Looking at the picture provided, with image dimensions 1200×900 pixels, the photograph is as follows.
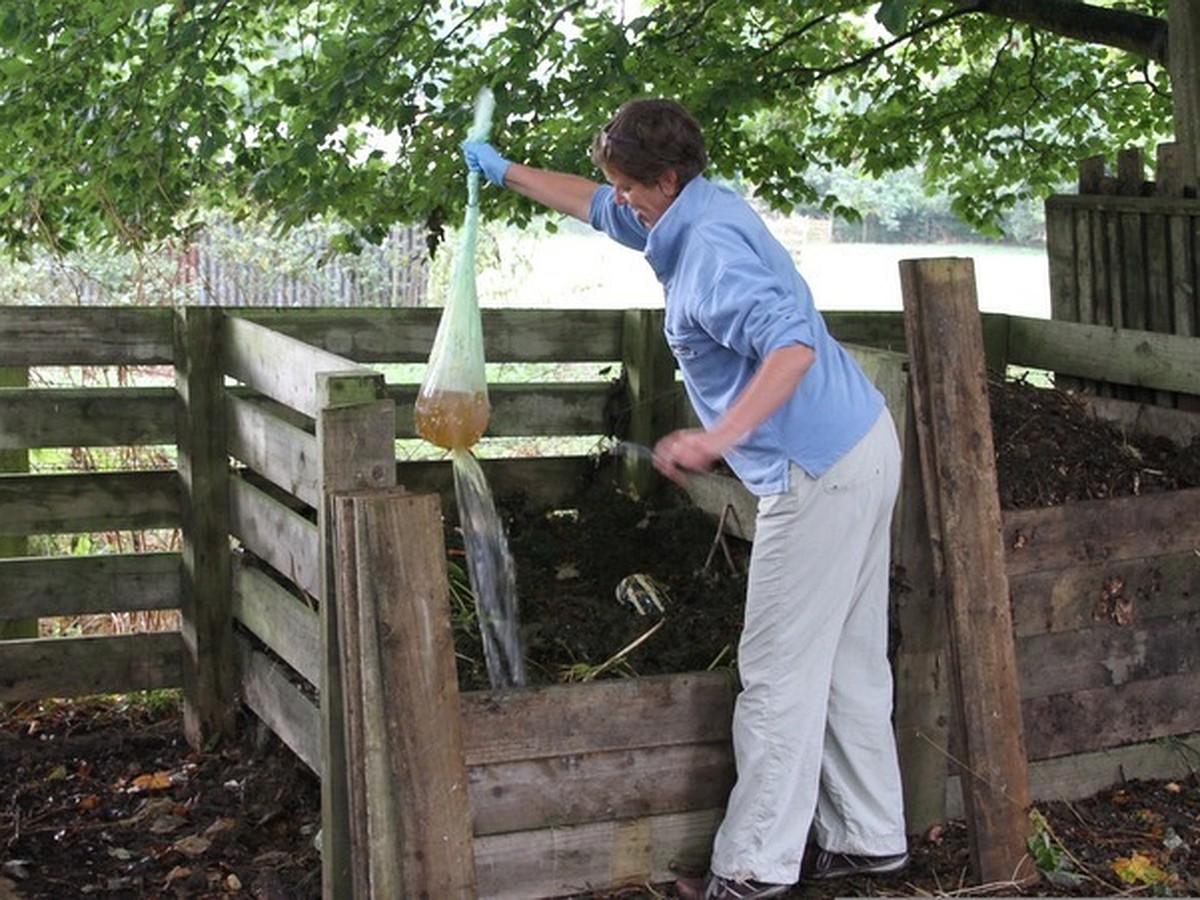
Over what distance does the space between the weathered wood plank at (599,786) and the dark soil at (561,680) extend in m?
0.25

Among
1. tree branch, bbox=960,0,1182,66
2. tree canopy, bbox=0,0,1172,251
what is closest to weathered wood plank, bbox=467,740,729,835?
tree canopy, bbox=0,0,1172,251

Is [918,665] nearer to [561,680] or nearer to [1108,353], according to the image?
[561,680]

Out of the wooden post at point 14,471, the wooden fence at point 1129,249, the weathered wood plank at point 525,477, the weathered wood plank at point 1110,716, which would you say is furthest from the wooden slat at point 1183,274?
the wooden post at point 14,471

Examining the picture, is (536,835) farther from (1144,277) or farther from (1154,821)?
(1144,277)

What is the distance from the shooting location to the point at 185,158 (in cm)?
730

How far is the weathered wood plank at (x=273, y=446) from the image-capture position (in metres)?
4.22

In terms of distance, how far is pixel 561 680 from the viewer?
443 centimetres

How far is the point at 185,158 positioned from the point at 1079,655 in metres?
4.52

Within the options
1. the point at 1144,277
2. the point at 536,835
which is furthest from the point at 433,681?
the point at 1144,277

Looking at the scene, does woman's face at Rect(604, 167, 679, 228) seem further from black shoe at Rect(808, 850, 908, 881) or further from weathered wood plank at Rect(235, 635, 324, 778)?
→ black shoe at Rect(808, 850, 908, 881)

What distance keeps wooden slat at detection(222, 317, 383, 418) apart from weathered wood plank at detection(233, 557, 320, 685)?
58cm

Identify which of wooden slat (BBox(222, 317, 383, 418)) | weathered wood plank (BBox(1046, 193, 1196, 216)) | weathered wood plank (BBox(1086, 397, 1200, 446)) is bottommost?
weathered wood plank (BBox(1086, 397, 1200, 446))

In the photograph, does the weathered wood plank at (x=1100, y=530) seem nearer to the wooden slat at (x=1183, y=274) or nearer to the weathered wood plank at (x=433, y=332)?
the wooden slat at (x=1183, y=274)

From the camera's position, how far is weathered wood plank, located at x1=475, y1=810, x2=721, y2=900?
13.3 ft
